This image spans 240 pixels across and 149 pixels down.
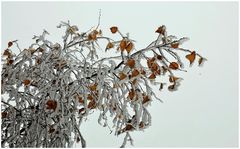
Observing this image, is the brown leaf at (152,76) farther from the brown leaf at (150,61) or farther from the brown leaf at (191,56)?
the brown leaf at (191,56)

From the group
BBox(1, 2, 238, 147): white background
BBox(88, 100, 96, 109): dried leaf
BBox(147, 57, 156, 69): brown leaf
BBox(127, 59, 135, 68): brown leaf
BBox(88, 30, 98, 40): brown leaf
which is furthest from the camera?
BBox(1, 2, 238, 147): white background

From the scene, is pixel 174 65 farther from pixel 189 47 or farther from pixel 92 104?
pixel 189 47

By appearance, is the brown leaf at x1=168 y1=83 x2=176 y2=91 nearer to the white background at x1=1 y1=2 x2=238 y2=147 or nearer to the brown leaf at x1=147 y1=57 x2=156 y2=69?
the brown leaf at x1=147 y1=57 x2=156 y2=69

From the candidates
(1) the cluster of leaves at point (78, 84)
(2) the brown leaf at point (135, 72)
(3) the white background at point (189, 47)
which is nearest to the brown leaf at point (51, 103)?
(1) the cluster of leaves at point (78, 84)

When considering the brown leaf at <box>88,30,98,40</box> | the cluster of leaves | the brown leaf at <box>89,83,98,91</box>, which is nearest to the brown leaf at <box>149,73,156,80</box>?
the cluster of leaves

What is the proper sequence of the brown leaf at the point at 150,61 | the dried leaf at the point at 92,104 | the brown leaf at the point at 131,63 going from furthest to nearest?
the dried leaf at the point at 92,104 → the brown leaf at the point at 150,61 → the brown leaf at the point at 131,63

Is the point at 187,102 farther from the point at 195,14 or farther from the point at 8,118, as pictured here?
the point at 8,118

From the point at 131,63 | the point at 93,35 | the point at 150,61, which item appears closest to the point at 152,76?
the point at 150,61
